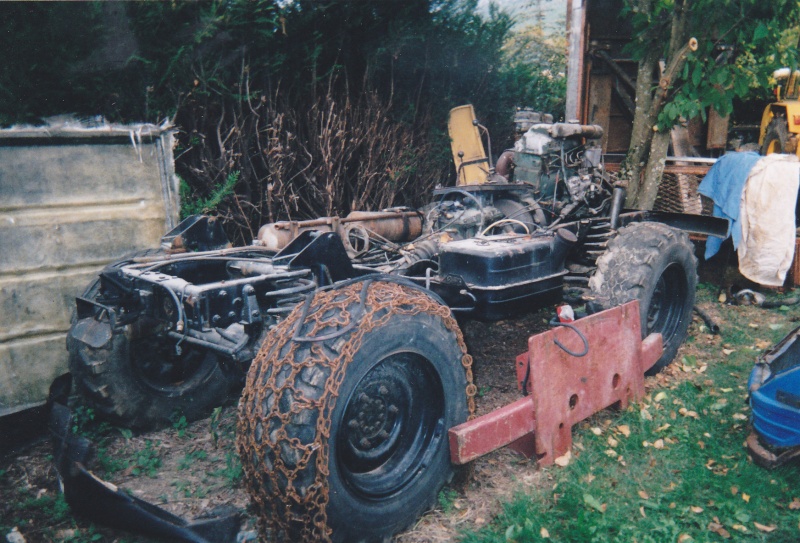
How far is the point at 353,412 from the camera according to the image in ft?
9.11

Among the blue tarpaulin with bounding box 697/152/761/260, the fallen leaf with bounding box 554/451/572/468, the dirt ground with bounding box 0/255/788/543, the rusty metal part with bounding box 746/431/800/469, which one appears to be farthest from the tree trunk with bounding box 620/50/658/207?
the fallen leaf with bounding box 554/451/572/468

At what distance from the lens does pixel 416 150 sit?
24.3 feet

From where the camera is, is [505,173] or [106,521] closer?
[106,521]

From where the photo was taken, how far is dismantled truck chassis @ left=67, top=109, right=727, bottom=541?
2494 mm

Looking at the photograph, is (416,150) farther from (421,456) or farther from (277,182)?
(421,456)

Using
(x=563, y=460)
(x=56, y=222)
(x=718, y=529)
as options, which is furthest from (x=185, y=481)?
(x=718, y=529)

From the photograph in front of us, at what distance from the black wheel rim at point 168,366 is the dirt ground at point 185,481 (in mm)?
301

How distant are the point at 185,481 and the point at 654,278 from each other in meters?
3.49

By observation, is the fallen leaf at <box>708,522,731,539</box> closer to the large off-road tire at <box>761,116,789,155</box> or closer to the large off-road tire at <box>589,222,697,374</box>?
the large off-road tire at <box>589,222,697,374</box>

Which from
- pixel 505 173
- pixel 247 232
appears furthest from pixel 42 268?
pixel 505 173

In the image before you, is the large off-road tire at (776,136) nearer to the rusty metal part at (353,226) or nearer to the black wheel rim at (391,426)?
the rusty metal part at (353,226)

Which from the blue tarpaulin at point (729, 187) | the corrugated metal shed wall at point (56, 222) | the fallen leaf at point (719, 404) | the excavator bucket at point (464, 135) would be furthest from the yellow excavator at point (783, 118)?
the corrugated metal shed wall at point (56, 222)

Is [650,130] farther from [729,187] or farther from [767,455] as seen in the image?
[767,455]

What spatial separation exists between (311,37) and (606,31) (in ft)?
20.2
